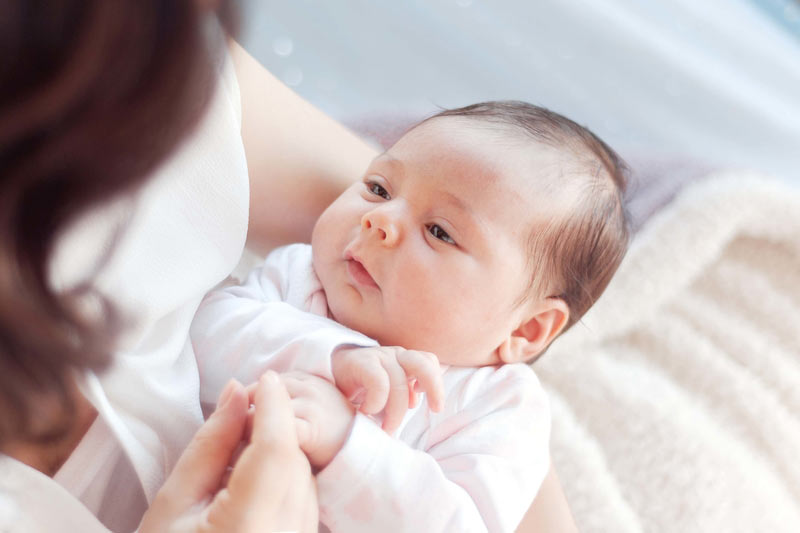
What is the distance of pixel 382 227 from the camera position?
716mm

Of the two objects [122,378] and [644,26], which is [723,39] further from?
[122,378]

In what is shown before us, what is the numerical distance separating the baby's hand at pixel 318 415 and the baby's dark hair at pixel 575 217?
0.26 m

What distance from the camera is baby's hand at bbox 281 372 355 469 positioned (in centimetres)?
57

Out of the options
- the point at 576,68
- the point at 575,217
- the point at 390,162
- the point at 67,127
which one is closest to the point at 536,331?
the point at 575,217

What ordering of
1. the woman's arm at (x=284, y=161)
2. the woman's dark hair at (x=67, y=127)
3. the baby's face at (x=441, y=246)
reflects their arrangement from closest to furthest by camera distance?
the woman's dark hair at (x=67, y=127) < the baby's face at (x=441, y=246) < the woman's arm at (x=284, y=161)

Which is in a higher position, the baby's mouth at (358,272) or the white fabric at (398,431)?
the baby's mouth at (358,272)

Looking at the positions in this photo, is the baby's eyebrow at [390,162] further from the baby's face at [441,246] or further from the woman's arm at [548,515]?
the woman's arm at [548,515]

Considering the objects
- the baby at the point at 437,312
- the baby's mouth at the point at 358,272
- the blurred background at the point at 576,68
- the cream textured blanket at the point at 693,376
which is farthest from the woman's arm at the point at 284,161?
the cream textured blanket at the point at 693,376

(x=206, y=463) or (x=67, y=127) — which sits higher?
(x=67, y=127)

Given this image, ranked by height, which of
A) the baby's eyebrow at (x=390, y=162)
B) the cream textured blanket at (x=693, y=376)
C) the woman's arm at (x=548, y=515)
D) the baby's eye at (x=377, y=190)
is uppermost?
the baby's eyebrow at (x=390, y=162)

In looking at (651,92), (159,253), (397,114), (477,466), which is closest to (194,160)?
(159,253)

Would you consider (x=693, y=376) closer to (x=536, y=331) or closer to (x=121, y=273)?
(x=536, y=331)

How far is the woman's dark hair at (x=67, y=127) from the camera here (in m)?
0.40

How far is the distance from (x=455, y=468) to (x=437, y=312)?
141mm
